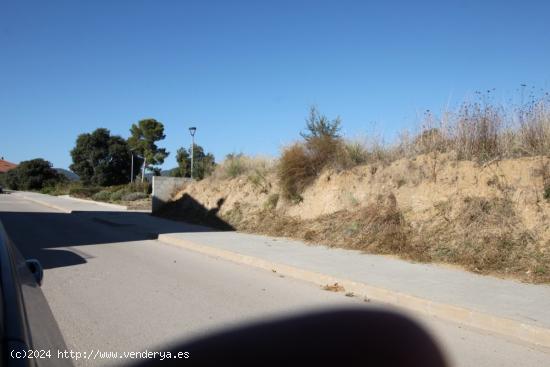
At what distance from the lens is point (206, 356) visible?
4727mm

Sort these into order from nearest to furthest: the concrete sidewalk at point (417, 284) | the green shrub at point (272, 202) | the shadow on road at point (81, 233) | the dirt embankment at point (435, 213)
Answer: the concrete sidewalk at point (417, 284) → the dirt embankment at point (435, 213) → the shadow on road at point (81, 233) → the green shrub at point (272, 202)

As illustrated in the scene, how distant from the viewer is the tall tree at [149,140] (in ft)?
189

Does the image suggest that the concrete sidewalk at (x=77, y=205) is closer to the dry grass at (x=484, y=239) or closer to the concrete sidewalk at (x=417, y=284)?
the concrete sidewalk at (x=417, y=284)

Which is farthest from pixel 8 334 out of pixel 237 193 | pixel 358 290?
pixel 237 193

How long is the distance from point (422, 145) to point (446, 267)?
4.99 m

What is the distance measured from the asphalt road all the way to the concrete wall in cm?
1263

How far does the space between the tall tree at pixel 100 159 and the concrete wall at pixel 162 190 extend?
131 ft

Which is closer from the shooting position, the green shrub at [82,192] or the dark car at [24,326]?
the dark car at [24,326]

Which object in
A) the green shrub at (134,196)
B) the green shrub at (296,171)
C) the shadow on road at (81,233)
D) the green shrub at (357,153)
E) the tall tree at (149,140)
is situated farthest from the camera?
the tall tree at (149,140)

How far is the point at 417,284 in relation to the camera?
26.1 ft

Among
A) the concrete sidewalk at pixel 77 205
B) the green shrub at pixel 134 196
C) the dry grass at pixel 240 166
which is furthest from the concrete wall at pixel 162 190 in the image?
Answer: the green shrub at pixel 134 196

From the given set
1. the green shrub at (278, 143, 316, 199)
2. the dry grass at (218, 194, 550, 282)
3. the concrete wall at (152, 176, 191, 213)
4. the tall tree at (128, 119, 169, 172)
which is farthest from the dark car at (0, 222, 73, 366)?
the tall tree at (128, 119, 169, 172)

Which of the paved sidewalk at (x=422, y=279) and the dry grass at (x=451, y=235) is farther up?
the dry grass at (x=451, y=235)

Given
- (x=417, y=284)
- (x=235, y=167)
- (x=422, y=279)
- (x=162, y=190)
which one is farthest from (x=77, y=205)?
(x=417, y=284)
